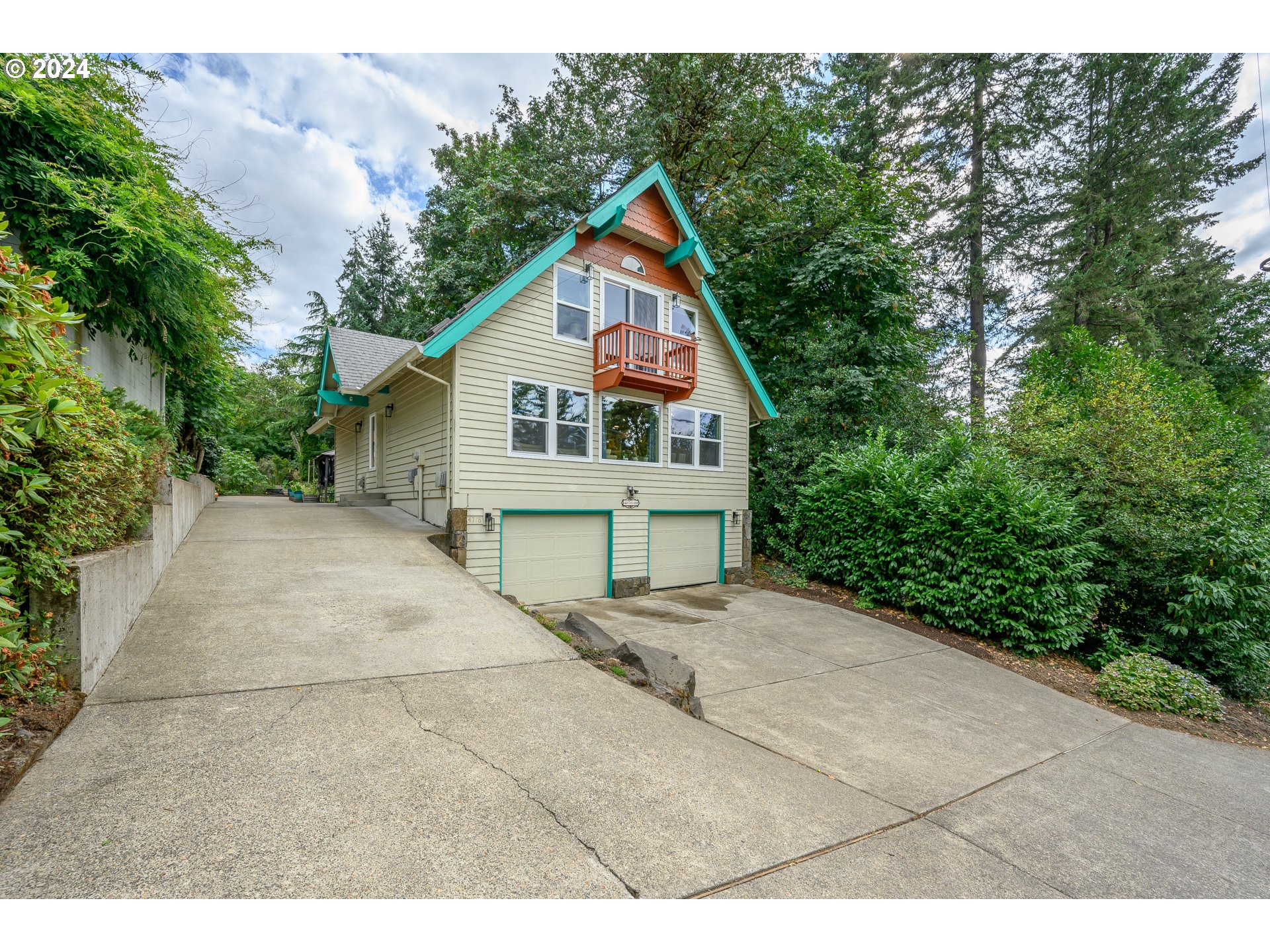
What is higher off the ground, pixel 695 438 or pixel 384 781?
pixel 695 438

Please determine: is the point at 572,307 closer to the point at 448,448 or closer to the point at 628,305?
the point at 628,305

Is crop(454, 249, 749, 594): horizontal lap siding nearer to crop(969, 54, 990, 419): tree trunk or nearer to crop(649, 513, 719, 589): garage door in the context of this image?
crop(649, 513, 719, 589): garage door

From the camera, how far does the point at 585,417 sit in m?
9.59

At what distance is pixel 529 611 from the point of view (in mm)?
6078

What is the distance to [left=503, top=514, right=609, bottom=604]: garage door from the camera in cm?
873

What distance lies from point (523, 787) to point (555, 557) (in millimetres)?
6689

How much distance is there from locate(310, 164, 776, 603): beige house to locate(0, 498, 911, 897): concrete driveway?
4136 millimetres

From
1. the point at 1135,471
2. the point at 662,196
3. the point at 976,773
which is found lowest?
the point at 976,773

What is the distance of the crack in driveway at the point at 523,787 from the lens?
2078 mm

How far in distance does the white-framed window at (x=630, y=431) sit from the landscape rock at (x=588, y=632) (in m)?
4.25

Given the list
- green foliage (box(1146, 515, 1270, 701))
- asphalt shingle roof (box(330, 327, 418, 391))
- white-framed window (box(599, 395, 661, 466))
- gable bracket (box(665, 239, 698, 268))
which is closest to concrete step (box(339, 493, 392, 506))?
asphalt shingle roof (box(330, 327, 418, 391))

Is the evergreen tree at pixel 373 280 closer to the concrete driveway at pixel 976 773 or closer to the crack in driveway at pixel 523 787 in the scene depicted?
the concrete driveway at pixel 976 773

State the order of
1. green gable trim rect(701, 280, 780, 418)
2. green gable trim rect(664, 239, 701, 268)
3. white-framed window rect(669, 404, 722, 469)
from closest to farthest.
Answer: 1. green gable trim rect(664, 239, 701, 268)
2. white-framed window rect(669, 404, 722, 469)
3. green gable trim rect(701, 280, 780, 418)

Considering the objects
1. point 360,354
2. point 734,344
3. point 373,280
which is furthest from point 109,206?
point 373,280
